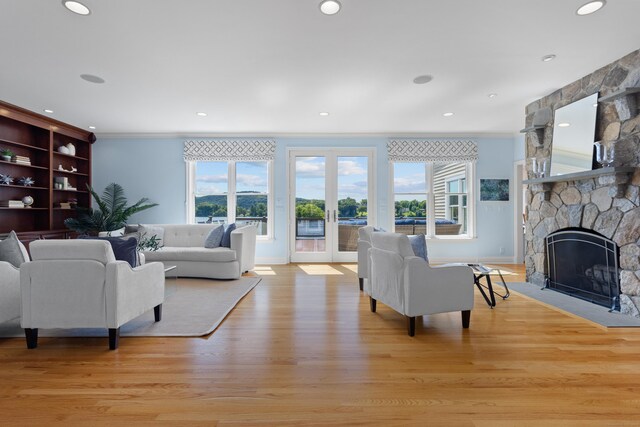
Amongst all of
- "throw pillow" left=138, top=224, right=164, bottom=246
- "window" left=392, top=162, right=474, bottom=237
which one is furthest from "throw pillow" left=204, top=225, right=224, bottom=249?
"window" left=392, top=162, right=474, bottom=237

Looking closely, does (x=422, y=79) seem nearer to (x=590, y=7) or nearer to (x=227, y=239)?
(x=590, y=7)

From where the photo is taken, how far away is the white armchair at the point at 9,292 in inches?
101

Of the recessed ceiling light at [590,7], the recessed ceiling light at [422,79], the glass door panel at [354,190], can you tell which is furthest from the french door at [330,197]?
the recessed ceiling light at [590,7]

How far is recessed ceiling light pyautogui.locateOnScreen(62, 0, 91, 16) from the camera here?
2.37 metres

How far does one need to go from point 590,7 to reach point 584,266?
275cm

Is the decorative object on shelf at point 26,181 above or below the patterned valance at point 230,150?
below

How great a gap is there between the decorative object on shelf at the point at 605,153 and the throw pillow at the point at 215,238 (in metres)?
4.75

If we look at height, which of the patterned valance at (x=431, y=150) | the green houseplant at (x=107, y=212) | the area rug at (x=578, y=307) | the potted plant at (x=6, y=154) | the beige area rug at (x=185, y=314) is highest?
the patterned valance at (x=431, y=150)

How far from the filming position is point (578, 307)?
3.45 m

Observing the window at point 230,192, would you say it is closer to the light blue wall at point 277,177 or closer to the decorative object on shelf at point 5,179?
the light blue wall at point 277,177

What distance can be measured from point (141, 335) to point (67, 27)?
2577 mm

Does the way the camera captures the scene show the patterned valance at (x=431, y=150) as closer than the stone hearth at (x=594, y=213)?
No

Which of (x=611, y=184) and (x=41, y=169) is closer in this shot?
(x=611, y=184)

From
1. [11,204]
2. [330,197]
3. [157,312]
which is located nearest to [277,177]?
[330,197]
